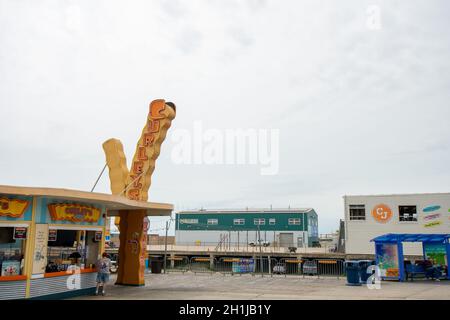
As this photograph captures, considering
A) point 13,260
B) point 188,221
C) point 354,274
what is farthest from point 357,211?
point 13,260

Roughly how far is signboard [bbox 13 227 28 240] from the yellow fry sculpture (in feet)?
22.3

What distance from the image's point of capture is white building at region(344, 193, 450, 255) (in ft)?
121

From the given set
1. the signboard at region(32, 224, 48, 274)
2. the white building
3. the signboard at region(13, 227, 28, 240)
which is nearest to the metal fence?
the white building

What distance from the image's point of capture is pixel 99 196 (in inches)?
628

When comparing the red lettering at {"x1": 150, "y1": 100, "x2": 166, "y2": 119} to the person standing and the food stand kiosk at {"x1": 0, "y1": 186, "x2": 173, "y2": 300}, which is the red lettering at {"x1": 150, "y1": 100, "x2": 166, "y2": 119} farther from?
the person standing

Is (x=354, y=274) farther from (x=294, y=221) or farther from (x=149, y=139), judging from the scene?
(x=294, y=221)

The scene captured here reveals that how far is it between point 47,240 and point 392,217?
31154mm

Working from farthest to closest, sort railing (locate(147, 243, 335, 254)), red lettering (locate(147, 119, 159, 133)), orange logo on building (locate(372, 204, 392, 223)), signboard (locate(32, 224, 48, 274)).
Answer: railing (locate(147, 243, 335, 254)) < orange logo on building (locate(372, 204, 392, 223)) < red lettering (locate(147, 119, 159, 133)) < signboard (locate(32, 224, 48, 274))

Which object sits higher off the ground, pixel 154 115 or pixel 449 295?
pixel 154 115

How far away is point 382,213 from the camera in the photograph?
38.2 m
